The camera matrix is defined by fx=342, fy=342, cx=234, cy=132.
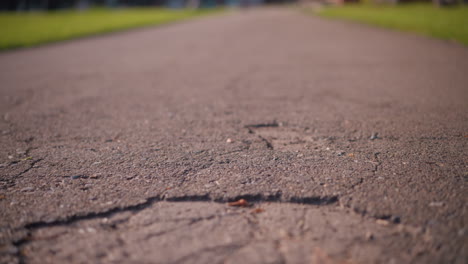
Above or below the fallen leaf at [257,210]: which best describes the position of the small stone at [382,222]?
above

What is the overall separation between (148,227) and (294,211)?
79 centimetres

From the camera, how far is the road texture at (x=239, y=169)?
5.40ft

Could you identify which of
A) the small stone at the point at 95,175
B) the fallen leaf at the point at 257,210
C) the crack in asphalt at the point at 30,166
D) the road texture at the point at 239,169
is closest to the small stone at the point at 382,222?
the road texture at the point at 239,169

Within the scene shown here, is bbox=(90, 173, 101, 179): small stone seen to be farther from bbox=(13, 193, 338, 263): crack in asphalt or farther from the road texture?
bbox=(13, 193, 338, 263): crack in asphalt

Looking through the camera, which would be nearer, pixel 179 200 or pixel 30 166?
pixel 179 200

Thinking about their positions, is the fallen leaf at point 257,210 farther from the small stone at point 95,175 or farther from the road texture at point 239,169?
the small stone at point 95,175

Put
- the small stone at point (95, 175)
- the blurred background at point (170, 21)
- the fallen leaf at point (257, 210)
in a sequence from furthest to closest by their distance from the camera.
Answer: the blurred background at point (170, 21)
the small stone at point (95, 175)
the fallen leaf at point (257, 210)

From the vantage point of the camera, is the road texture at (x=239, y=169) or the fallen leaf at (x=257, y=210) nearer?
the road texture at (x=239, y=169)

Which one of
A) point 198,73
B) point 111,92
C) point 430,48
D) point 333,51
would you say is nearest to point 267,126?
point 111,92

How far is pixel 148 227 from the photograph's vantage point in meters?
1.79

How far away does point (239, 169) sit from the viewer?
2.36 metres

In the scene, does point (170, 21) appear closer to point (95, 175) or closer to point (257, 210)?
point (95, 175)

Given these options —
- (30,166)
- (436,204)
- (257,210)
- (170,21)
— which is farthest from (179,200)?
(170,21)

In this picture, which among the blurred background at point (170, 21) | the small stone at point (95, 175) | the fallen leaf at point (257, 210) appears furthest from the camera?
the blurred background at point (170, 21)
